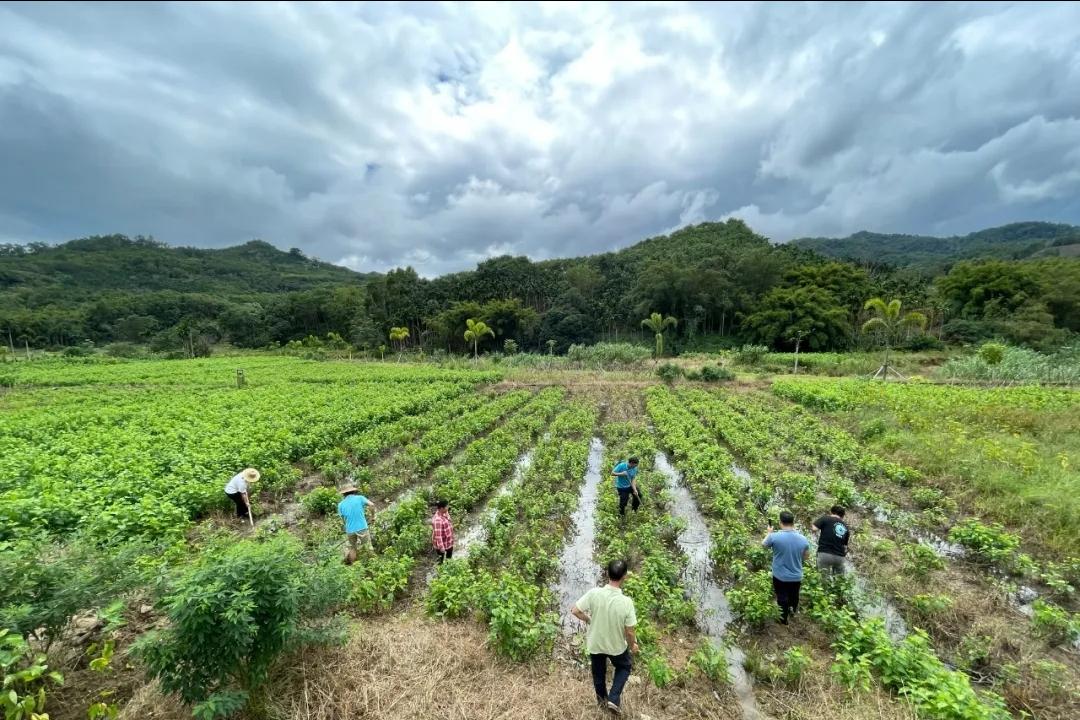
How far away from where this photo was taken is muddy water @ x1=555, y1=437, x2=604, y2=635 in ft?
24.2

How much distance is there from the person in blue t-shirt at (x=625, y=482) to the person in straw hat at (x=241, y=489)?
323 inches

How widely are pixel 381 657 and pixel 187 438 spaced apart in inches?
492

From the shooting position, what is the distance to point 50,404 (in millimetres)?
22391

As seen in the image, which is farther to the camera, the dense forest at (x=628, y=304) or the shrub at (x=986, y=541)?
the dense forest at (x=628, y=304)

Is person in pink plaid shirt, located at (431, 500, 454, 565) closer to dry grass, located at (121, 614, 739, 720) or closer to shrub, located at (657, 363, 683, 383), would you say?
dry grass, located at (121, 614, 739, 720)

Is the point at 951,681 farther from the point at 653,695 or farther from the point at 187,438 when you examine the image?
the point at 187,438

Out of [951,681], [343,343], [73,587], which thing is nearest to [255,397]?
[73,587]

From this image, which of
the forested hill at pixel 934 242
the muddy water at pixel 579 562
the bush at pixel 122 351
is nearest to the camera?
the muddy water at pixel 579 562

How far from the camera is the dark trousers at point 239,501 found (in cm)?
1031

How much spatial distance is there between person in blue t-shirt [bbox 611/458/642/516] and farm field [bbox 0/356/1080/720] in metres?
0.33

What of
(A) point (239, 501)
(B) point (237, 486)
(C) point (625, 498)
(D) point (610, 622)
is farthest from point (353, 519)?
(C) point (625, 498)

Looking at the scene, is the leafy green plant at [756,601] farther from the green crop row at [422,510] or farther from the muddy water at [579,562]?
the green crop row at [422,510]

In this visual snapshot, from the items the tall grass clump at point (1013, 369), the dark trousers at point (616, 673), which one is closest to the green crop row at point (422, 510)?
the dark trousers at point (616, 673)

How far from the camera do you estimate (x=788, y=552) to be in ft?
21.5
